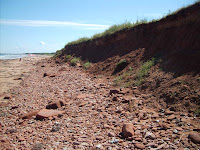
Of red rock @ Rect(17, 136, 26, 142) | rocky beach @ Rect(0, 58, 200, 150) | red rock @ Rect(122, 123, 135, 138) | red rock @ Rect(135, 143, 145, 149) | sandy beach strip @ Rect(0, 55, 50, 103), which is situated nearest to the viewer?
red rock @ Rect(135, 143, 145, 149)

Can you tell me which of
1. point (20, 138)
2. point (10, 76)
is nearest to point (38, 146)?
point (20, 138)

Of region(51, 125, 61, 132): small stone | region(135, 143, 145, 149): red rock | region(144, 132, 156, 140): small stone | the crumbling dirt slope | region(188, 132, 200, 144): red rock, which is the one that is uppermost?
the crumbling dirt slope

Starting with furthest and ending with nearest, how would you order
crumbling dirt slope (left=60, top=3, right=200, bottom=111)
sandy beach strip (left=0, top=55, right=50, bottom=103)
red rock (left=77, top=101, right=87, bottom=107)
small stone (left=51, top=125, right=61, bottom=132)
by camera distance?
sandy beach strip (left=0, top=55, right=50, bottom=103) < red rock (left=77, top=101, right=87, bottom=107) < crumbling dirt slope (left=60, top=3, right=200, bottom=111) < small stone (left=51, top=125, right=61, bottom=132)

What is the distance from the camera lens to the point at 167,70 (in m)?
5.27

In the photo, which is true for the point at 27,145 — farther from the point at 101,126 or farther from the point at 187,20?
the point at 187,20

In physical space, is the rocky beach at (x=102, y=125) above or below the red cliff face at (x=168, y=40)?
below

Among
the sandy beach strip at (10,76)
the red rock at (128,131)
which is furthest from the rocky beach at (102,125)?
the sandy beach strip at (10,76)

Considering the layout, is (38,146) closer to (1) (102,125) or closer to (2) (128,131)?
(1) (102,125)

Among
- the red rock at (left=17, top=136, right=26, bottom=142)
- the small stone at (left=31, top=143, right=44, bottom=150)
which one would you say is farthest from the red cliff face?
the red rock at (left=17, top=136, right=26, bottom=142)

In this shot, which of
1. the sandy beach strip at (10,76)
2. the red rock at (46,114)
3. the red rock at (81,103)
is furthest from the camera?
the sandy beach strip at (10,76)

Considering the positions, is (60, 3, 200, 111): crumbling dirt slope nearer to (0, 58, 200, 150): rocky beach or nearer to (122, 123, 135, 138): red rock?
(0, 58, 200, 150): rocky beach

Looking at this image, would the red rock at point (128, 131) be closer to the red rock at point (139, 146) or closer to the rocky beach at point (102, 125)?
the rocky beach at point (102, 125)

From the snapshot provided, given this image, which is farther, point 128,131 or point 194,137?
point 128,131

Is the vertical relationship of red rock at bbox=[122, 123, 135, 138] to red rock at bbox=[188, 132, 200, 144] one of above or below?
below
